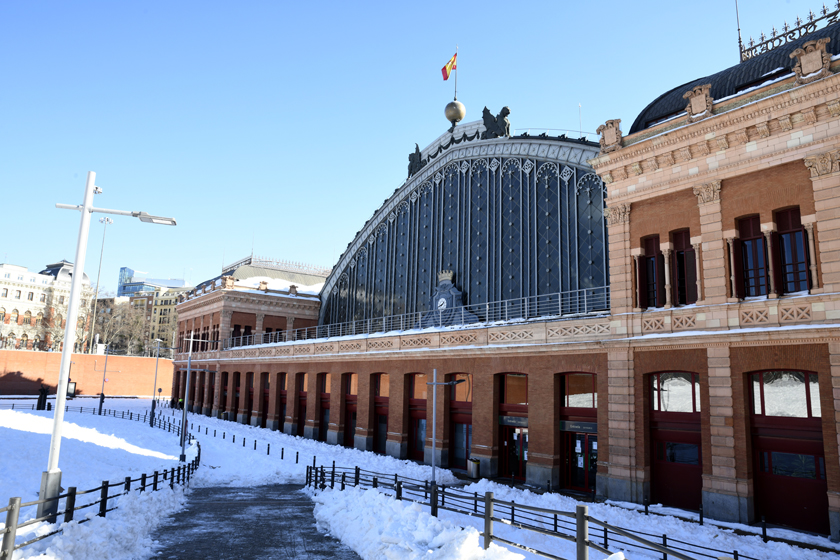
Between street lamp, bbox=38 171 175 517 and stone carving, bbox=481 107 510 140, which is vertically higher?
stone carving, bbox=481 107 510 140

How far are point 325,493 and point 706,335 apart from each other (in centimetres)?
1547

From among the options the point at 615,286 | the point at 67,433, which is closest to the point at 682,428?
the point at 615,286

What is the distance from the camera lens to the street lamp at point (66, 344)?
1289cm

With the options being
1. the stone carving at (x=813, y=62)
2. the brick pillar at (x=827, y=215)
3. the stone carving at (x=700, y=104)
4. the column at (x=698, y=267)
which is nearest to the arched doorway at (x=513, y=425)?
the column at (x=698, y=267)

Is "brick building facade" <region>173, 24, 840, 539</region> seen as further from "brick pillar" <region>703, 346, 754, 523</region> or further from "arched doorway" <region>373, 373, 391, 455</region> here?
"arched doorway" <region>373, 373, 391, 455</region>

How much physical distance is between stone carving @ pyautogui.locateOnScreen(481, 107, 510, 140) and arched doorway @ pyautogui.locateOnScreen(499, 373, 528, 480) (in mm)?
17940

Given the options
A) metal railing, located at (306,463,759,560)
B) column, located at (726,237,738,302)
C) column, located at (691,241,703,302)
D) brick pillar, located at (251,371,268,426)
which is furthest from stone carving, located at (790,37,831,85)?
brick pillar, located at (251,371,268,426)

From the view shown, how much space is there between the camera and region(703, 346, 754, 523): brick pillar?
19.8 meters

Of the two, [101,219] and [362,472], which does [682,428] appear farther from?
[101,219]

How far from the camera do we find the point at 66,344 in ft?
43.3

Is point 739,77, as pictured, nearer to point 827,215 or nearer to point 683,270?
point 827,215

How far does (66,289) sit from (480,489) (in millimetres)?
121311

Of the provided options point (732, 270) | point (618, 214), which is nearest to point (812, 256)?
point (732, 270)

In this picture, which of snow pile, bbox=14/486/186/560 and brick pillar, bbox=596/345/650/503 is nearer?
snow pile, bbox=14/486/186/560
